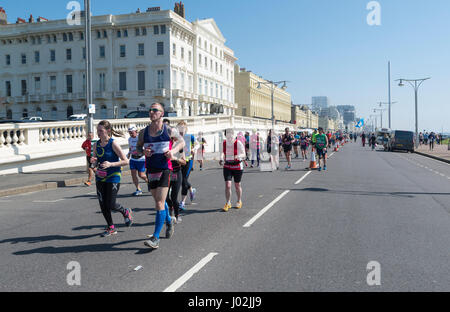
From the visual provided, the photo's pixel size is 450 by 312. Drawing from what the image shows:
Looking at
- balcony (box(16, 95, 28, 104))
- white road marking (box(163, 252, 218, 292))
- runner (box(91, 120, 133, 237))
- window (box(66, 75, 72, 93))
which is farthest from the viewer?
balcony (box(16, 95, 28, 104))

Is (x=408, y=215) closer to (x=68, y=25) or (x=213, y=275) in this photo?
(x=213, y=275)

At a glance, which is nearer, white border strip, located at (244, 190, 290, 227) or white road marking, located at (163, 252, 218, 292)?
white road marking, located at (163, 252, 218, 292)

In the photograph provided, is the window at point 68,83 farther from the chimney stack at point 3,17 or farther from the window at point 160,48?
the chimney stack at point 3,17

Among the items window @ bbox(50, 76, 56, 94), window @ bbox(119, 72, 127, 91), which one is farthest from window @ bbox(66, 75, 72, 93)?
window @ bbox(119, 72, 127, 91)

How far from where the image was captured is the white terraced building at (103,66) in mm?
61969

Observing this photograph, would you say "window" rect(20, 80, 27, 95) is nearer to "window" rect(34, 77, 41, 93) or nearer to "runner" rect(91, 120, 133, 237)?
"window" rect(34, 77, 41, 93)

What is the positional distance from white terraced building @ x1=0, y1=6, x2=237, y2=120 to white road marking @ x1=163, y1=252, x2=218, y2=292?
5416cm

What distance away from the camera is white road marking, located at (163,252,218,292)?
450cm

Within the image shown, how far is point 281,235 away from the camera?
6941 mm

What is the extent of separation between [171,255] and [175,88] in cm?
5917

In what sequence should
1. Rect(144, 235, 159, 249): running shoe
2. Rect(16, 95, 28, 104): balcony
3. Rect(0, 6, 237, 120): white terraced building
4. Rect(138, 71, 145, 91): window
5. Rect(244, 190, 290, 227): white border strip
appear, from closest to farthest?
Rect(144, 235, 159, 249): running shoe → Rect(244, 190, 290, 227): white border strip → Rect(0, 6, 237, 120): white terraced building → Rect(138, 71, 145, 91): window → Rect(16, 95, 28, 104): balcony

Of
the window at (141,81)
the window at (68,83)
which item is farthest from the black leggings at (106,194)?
the window at (68,83)

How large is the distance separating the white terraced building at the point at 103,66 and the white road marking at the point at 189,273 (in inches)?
2132
